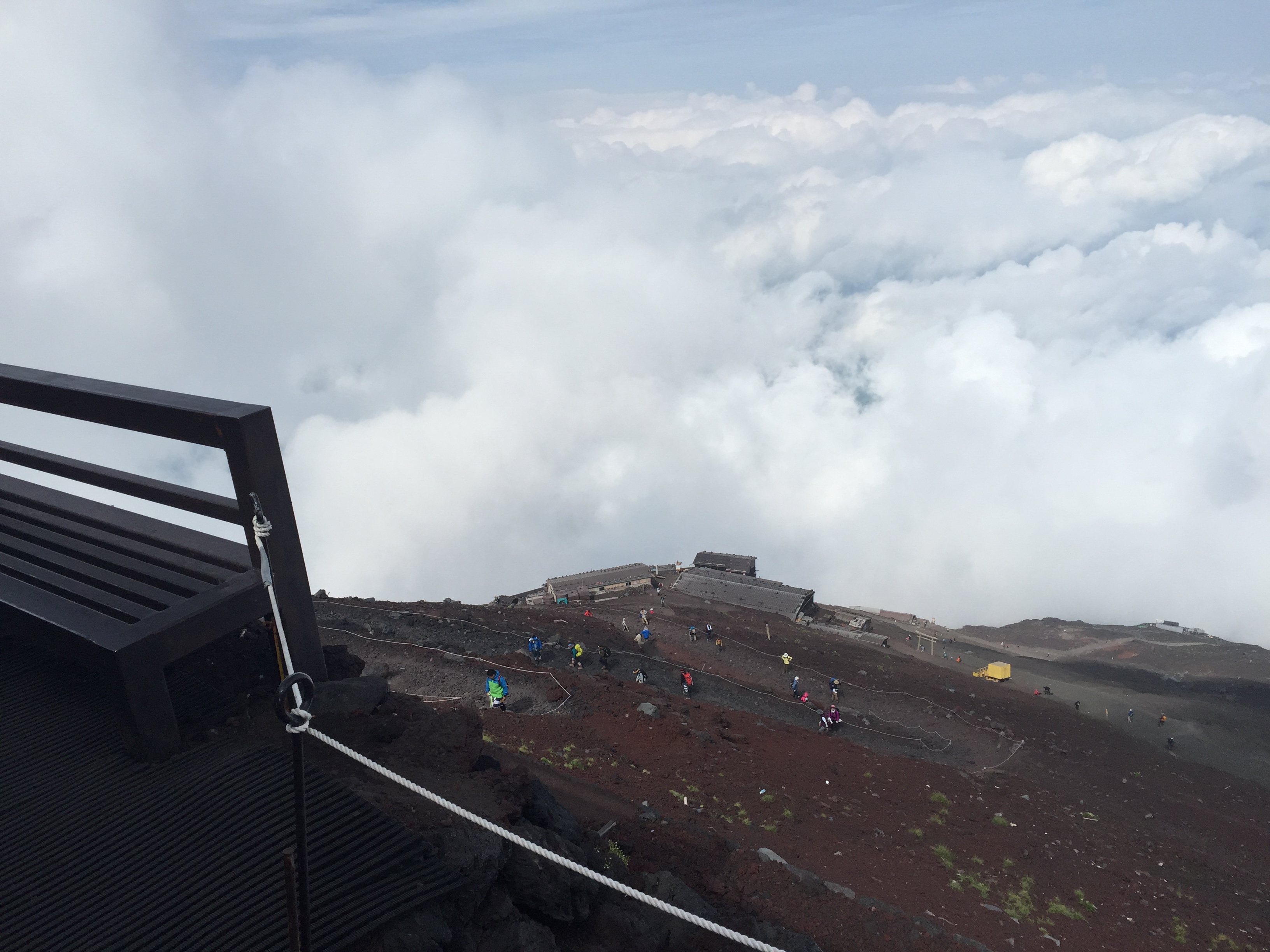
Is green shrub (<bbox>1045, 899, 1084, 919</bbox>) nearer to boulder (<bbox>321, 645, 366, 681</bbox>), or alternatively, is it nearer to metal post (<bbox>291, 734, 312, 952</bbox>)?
boulder (<bbox>321, 645, 366, 681</bbox>)

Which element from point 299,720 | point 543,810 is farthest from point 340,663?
point 299,720

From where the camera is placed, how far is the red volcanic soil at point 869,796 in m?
13.5

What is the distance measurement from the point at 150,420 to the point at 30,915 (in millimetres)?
5945

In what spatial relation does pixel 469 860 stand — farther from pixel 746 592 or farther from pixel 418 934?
pixel 746 592

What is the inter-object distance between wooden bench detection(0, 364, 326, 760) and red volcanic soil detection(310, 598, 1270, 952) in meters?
4.88

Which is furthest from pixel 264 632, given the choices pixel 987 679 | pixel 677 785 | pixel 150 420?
pixel 987 679

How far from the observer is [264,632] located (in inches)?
473

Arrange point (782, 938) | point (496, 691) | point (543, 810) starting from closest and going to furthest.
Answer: point (543, 810), point (782, 938), point (496, 691)

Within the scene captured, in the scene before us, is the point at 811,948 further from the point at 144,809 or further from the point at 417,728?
the point at 144,809

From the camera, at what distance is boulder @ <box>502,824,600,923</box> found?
883 centimetres

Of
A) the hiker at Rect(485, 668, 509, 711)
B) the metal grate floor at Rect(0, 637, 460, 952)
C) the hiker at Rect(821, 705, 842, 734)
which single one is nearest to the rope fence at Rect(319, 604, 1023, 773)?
the hiker at Rect(821, 705, 842, 734)

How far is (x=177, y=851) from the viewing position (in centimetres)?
744

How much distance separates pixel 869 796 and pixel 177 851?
51.1ft

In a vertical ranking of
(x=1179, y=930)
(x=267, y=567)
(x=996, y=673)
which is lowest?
(x=1179, y=930)
